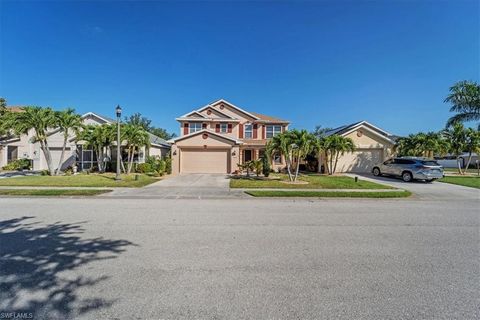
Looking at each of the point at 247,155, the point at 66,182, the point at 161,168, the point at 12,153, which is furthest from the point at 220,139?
the point at 12,153

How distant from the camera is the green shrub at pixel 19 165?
70.2ft

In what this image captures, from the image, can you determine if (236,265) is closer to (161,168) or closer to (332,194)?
(332,194)

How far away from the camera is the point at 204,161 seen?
21.8 meters

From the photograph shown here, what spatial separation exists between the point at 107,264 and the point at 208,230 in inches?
88.8

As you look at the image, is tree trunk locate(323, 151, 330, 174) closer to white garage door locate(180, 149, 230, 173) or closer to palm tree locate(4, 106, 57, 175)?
white garage door locate(180, 149, 230, 173)

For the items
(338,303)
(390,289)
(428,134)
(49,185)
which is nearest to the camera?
(338,303)

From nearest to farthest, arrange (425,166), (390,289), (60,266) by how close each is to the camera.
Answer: (390,289) < (60,266) < (425,166)

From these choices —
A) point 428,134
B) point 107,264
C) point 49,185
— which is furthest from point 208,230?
point 428,134

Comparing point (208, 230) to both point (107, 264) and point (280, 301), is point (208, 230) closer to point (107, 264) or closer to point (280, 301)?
point (107, 264)

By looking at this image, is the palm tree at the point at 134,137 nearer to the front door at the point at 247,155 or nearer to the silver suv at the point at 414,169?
the front door at the point at 247,155

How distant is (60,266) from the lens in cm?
355

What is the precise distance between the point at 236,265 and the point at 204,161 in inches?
725

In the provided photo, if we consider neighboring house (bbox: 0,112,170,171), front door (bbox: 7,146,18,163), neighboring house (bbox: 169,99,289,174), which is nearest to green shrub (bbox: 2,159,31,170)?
neighboring house (bbox: 0,112,170,171)

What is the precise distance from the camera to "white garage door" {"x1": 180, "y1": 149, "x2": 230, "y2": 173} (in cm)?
2170
